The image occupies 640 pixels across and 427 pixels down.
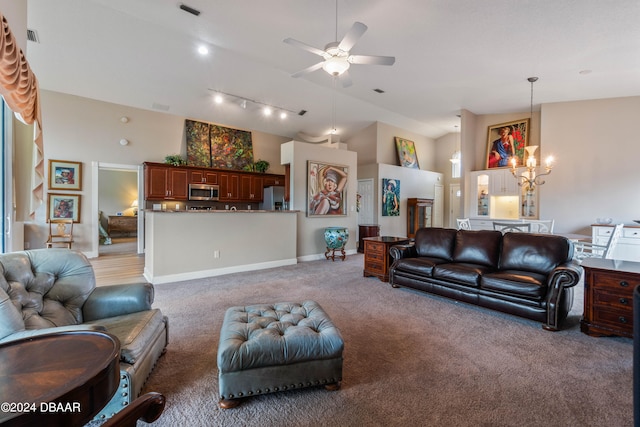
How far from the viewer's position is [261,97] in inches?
265

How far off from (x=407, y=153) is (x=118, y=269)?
8.56 meters

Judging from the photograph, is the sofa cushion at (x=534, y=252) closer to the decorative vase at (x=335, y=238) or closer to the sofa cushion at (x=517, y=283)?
the sofa cushion at (x=517, y=283)

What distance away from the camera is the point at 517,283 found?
2.96m

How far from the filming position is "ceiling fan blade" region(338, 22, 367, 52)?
2.68 m

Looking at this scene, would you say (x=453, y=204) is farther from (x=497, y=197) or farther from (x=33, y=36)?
(x=33, y=36)

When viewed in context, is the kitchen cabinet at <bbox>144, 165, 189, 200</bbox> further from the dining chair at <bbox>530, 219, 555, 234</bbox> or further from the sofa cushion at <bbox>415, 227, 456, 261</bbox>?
the dining chair at <bbox>530, 219, 555, 234</bbox>

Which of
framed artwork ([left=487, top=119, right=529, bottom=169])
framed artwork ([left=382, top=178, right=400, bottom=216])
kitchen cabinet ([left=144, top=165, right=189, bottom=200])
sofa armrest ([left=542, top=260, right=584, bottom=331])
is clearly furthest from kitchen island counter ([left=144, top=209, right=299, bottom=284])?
framed artwork ([left=487, top=119, right=529, bottom=169])

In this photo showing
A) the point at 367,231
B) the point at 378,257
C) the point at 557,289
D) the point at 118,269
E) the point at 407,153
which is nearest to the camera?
the point at 557,289

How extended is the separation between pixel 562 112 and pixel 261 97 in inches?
269

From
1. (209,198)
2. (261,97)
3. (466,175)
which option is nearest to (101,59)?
(261,97)

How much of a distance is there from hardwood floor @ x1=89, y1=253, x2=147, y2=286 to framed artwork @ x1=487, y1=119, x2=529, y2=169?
8.47m

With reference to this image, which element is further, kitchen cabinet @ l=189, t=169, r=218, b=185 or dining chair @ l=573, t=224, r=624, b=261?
kitchen cabinet @ l=189, t=169, r=218, b=185

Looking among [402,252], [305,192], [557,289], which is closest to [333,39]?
[305,192]

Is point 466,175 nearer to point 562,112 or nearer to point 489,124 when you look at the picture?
point 489,124
